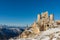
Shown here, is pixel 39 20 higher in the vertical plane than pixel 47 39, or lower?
higher

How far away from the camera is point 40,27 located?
49.5m

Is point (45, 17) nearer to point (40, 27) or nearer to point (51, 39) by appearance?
point (40, 27)

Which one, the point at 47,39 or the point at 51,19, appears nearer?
the point at 47,39

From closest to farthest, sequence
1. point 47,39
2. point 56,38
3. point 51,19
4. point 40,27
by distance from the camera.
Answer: point 56,38
point 47,39
point 40,27
point 51,19

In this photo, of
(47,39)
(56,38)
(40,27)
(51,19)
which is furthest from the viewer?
(51,19)

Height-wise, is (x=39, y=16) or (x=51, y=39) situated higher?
(x=39, y=16)

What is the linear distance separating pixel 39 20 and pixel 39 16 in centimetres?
269

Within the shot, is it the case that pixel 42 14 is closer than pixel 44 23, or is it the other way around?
pixel 44 23

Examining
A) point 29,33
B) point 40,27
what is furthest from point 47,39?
point 29,33

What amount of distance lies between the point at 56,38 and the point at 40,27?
25.4m

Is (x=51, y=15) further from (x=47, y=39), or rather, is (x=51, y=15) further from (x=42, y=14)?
(x=47, y=39)

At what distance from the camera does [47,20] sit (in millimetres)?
51062

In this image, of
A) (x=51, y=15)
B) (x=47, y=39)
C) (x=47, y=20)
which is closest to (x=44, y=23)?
(x=47, y=20)

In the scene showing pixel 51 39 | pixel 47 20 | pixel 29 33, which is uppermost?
pixel 47 20
